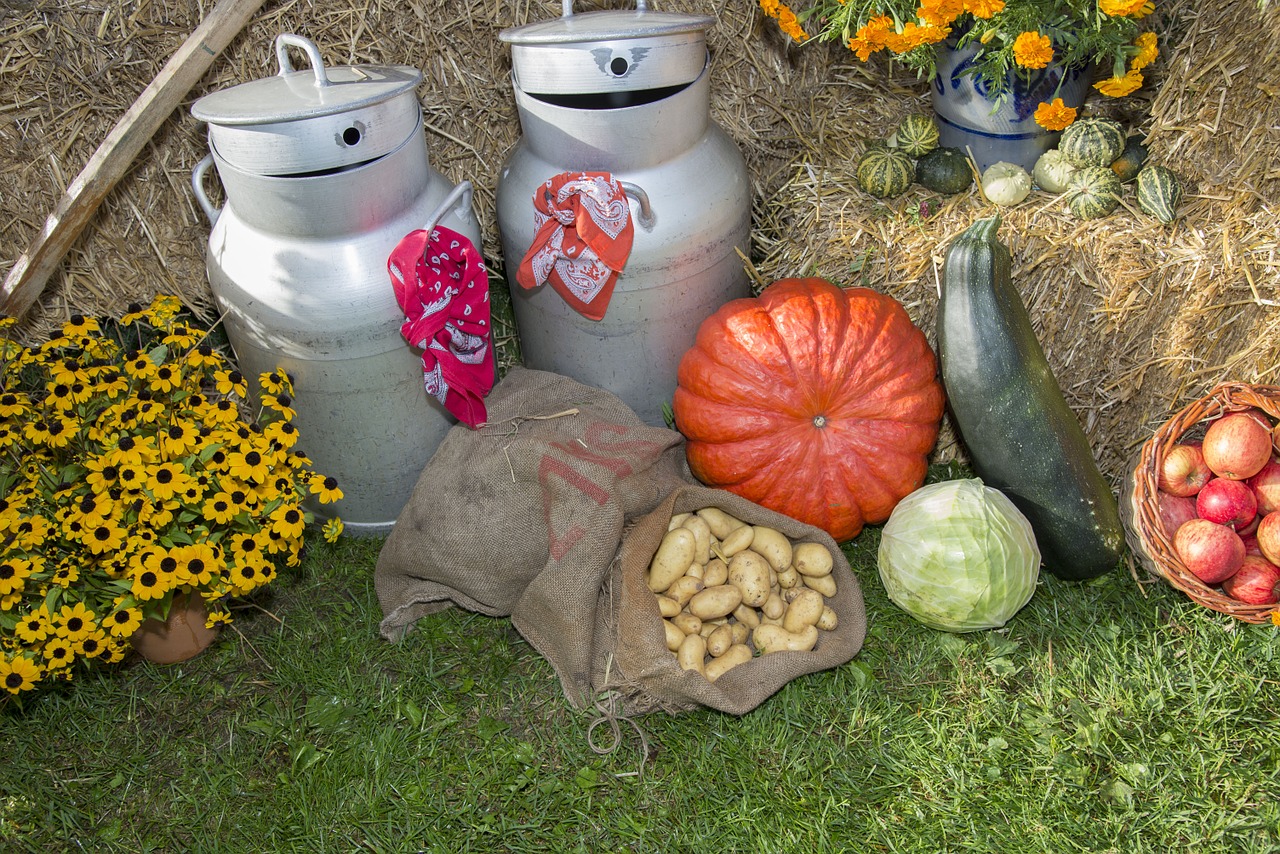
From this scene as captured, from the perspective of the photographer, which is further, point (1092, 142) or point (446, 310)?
point (1092, 142)

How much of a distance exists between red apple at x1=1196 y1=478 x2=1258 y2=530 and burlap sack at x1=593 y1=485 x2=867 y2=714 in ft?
3.05

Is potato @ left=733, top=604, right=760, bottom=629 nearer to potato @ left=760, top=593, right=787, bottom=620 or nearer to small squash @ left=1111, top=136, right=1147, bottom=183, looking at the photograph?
potato @ left=760, top=593, right=787, bottom=620

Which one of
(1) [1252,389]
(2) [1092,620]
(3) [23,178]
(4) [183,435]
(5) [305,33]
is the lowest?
(2) [1092,620]

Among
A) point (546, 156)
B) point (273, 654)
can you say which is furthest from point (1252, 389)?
point (273, 654)

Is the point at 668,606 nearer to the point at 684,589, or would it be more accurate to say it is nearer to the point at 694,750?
the point at 684,589

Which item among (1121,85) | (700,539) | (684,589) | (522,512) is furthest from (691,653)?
(1121,85)

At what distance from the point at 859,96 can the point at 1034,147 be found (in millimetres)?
696

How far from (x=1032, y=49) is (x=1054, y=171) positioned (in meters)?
0.45

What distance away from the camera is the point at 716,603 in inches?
101

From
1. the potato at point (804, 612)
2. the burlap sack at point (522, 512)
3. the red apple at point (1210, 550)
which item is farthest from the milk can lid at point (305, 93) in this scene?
the red apple at point (1210, 550)

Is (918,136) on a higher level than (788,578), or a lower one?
higher

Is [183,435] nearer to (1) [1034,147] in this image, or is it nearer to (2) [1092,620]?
(2) [1092,620]

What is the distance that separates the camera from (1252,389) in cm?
253

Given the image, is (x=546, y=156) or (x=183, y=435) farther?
(x=546, y=156)
